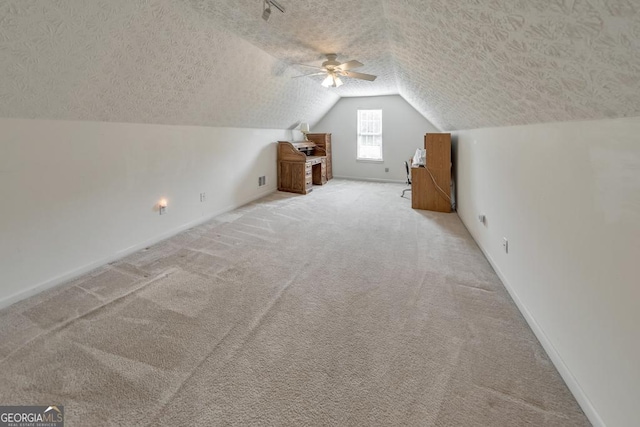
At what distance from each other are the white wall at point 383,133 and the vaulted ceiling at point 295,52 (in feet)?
11.2

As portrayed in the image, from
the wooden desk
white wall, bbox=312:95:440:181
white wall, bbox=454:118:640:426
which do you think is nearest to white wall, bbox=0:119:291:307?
the wooden desk

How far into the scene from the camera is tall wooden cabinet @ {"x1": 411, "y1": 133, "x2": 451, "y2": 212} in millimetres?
4738

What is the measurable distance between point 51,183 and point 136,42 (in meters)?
1.41

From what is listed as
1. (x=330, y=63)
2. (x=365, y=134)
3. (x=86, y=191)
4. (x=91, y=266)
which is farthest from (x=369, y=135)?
(x=91, y=266)

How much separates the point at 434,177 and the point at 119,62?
4411 mm

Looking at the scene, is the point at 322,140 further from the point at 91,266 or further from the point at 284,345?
the point at 284,345

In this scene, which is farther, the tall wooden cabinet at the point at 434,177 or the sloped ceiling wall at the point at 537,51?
the tall wooden cabinet at the point at 434,177

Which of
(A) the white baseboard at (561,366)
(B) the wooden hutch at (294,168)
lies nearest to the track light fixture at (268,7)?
(A) the white baseboard at (561,366)

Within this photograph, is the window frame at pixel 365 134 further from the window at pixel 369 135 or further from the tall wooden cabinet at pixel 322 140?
the tall wooden cabinet at pixel 322 140

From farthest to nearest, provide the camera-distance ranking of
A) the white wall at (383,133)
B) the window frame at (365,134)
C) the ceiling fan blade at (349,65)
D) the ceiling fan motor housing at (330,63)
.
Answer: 1. the window frame at (365,134)
2. the white wall at (383,133)
3. the ceiling fan motor housing at (330,63)
4. the ceiling fan blade at (349,65)

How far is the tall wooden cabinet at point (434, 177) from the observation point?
4738 millimetres

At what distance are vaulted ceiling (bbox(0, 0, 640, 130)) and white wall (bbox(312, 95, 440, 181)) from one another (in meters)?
3.40

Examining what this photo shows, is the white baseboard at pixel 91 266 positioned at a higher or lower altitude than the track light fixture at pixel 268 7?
lower

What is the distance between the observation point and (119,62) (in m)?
2.39
